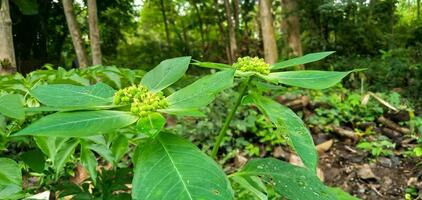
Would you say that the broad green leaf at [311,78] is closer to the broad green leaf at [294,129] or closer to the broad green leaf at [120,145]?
the broad green leaf at [294,129]

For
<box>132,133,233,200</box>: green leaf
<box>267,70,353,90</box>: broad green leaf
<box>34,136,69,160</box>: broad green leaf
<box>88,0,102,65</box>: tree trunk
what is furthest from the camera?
<box>88,0,102,65</box>: tree trunk

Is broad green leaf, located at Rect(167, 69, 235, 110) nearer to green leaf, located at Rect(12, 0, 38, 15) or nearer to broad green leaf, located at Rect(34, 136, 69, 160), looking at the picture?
broad green leaf, located at Rect(34, 136, 69, 160)

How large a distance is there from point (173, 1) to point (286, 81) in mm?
18055

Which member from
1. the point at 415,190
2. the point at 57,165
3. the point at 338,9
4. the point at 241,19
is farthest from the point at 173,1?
the point at 57,165

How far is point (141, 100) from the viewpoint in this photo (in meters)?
0.85

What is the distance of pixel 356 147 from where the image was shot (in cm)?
534

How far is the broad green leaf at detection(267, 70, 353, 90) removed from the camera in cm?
87

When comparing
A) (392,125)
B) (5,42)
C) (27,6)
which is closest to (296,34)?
(392,125)

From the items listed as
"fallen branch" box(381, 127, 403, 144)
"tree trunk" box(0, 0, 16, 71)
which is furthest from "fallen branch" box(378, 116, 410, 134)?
"tree trunk" box(0, 0, 16, 71)

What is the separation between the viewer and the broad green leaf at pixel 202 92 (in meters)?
0.77

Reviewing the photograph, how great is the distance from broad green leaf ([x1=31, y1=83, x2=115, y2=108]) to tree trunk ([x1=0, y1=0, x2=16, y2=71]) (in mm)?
2028

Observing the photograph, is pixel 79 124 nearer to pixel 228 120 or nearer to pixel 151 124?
pixel 151 124

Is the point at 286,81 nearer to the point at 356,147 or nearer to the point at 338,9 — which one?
the point at 356,147

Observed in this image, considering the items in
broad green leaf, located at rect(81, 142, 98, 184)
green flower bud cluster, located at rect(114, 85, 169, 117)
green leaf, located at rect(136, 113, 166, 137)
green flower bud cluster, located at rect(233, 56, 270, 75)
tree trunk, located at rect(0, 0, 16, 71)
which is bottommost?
broad green leaf, located at rect(81, 142, 98, 184)
